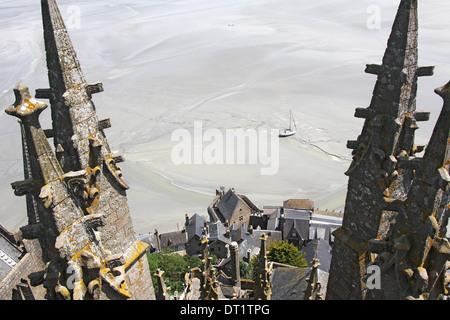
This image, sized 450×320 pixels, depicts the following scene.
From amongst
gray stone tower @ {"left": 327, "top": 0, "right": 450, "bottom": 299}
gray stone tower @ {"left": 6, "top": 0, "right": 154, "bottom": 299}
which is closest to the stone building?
gray stone tower @ {"left": 6, "top": 0, "right": 154, "bottom": 299}

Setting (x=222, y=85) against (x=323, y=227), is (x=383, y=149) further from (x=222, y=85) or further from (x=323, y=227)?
(x=222, y=85)

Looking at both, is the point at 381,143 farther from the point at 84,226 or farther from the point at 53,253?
the point at 53,253

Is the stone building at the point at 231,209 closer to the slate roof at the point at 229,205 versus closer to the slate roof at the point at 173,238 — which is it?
the slate roof at the point at 229,205

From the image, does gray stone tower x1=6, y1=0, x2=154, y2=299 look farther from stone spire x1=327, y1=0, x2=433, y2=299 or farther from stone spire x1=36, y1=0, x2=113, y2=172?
stone spire x1=327, y1=0, x2=433, y2=299

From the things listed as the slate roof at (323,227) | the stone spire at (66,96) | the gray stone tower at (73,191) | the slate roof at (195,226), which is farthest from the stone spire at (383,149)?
the slate roof at (195,226)

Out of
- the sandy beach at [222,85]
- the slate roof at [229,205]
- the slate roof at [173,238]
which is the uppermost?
the sandy beach at [222,85]

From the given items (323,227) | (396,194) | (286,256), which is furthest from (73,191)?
(323,227)
